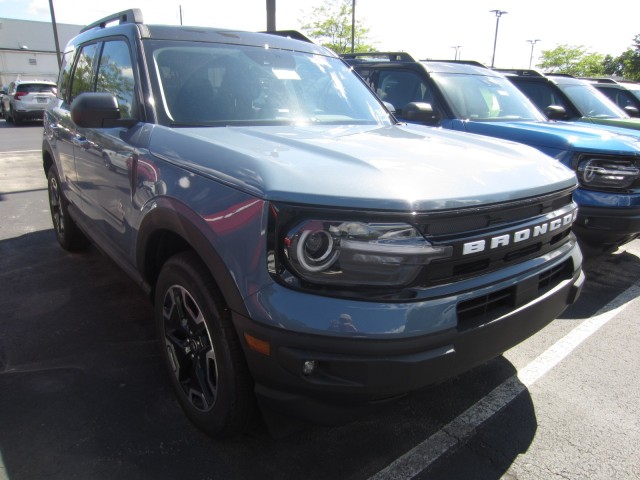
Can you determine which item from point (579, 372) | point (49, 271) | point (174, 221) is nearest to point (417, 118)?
point (579, 372)

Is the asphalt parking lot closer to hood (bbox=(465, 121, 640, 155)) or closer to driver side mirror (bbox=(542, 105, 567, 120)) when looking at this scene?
hood (bbox=(465, 121, 640, 155))

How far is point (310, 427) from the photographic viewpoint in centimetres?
237

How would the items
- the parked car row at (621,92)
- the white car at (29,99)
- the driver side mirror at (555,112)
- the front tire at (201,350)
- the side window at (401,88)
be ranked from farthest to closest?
the white car at (29,99) < the parked car row at (621,92) < the driver side mirror at (555,112) < the side window at (401,88) < the front tire at (201,350)

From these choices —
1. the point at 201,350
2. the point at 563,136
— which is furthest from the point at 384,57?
the point at 201,350

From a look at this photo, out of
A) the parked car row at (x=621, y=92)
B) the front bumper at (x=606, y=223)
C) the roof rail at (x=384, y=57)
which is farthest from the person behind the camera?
the parked car row at (x=621, y=92)

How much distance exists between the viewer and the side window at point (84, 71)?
370cm

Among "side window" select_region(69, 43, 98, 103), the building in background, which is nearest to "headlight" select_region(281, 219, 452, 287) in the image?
"side window" select_region(69, 43, 98, 103)

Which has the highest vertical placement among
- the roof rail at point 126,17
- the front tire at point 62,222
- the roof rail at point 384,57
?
the roof rail at point 126,17

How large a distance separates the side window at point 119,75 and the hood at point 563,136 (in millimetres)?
3300

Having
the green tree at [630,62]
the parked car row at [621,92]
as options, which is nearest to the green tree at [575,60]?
the green tree at [630,62]

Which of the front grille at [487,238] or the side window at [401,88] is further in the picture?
the side window at [401,88]

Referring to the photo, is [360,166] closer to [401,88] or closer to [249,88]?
[249,88]

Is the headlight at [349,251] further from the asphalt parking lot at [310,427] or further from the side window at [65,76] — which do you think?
the side window at [65,76]

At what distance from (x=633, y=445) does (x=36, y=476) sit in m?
2.75
